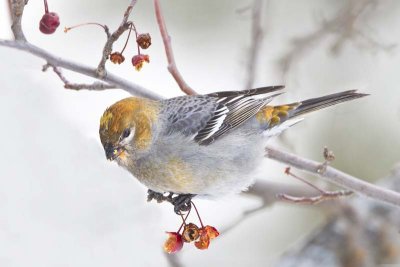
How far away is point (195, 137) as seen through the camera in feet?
10.1

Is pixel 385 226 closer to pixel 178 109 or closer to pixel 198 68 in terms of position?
pixel 178 109

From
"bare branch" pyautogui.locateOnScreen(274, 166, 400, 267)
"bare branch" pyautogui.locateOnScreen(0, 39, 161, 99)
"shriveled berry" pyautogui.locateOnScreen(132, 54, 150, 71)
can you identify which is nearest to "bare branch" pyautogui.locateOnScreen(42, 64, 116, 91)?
"bare branch" pyautogui.locateOnScreen(0, 39, 161, 99)

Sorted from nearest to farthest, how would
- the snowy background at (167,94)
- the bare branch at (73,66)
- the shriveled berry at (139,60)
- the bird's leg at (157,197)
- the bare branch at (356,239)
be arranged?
the bare branch at (73,66) → the shriveled berry at (139,60) → the bird's leg at (157,197) → the bare branch at (356,239) → the snowy background at (167,94)

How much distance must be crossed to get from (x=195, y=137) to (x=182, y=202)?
1.27ft

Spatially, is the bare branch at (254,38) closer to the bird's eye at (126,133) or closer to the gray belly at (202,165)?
the gray belly at (202,165)

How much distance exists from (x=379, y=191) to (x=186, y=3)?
9.32 feet

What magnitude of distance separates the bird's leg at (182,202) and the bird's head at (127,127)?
26 cm

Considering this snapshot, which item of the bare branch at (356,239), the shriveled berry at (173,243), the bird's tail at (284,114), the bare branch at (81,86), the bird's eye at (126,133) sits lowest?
the bare branch at (356,239)

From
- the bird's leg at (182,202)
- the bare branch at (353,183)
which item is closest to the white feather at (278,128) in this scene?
the bare branch at (353,183)

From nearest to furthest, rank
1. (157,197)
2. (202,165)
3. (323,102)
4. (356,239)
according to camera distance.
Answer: (157,197) → (202,165) → (323,102) → (356,239)

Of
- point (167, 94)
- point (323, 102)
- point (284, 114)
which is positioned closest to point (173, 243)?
point (284, 114)

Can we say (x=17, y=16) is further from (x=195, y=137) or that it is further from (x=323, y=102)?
(x=323, y=102)

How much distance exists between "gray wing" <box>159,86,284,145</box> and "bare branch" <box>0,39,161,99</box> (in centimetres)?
14

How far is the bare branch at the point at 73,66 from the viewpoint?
8.07 ft
